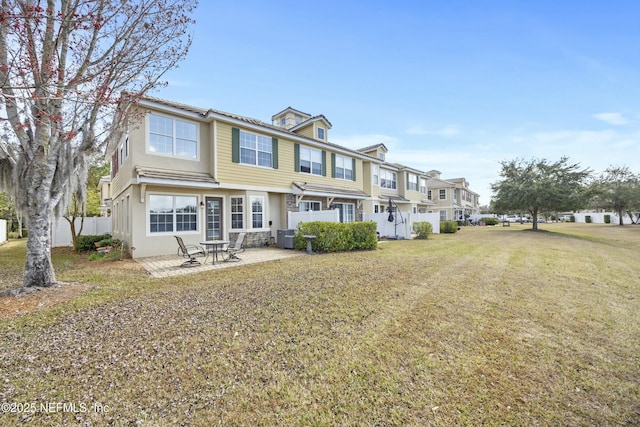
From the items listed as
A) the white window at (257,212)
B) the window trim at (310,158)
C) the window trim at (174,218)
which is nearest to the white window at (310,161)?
the window trim at (310,158)

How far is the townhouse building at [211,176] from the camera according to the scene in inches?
424

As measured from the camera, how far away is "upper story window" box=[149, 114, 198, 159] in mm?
11031

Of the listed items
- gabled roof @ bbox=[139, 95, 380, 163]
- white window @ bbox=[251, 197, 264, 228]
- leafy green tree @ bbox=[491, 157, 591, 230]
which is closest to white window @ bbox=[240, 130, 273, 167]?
gabled roof @ bbox=[139, 95, 380, 163]

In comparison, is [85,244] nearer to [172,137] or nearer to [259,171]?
[172,137]

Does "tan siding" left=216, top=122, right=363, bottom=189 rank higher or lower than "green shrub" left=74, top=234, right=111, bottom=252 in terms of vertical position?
higher

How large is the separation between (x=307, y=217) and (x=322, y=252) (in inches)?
99.8

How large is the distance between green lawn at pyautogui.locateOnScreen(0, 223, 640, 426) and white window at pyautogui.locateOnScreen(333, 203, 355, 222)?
1267cm

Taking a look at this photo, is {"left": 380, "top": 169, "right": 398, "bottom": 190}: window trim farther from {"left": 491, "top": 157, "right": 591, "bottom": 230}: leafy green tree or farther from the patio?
the patio

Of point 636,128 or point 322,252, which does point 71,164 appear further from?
point 636,128

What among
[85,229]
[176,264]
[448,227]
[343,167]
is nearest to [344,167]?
[343,167]

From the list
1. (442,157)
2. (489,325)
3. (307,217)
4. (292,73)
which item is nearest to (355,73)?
(292,73)

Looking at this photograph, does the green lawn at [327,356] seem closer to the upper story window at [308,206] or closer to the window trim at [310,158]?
the upper story window at [308,206]

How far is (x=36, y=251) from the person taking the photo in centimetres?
592

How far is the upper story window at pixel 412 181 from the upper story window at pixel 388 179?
1650 millimetres
